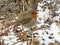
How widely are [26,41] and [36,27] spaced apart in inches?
29.3

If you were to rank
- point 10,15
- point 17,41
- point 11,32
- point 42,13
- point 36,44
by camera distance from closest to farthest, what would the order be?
point 36,44
point 17,41
point 11,32
point 42,13
point 10,15

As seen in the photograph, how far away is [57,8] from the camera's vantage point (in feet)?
20.2

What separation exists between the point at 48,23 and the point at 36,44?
1168mm

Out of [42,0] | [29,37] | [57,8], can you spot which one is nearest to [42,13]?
[57,8]

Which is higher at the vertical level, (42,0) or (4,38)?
(42,0)

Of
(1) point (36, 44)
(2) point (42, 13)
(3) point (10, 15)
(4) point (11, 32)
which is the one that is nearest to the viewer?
(1) point (36, 44)

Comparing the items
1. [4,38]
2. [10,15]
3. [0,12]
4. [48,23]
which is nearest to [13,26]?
[4,38]

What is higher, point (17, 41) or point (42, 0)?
point (42, 0)

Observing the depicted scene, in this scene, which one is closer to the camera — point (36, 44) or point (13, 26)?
point (36, 44)

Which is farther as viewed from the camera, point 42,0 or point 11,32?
point 42,0

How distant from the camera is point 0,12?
6.91m

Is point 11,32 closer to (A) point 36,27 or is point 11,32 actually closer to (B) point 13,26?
(B) point 13,26

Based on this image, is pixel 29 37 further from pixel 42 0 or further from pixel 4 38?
pixel 42 0

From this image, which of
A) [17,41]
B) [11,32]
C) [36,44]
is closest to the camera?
[36,44]
